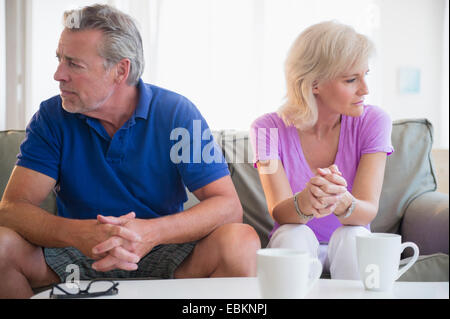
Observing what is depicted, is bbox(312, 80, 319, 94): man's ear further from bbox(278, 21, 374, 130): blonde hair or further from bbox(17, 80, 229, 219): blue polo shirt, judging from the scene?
bbox(17, 80, 229, 219): blue polo shirt

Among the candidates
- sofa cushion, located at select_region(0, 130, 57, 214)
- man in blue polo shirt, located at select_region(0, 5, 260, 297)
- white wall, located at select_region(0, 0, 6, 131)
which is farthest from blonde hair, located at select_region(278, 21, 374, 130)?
white wall, located at select_region(0, 0, 6, 131)

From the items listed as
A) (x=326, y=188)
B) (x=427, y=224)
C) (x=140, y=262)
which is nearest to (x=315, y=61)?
(x=326, y=188)

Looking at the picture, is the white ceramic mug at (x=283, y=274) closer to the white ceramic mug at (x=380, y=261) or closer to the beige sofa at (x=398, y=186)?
the white ceramic mug at (x=380, y=261)

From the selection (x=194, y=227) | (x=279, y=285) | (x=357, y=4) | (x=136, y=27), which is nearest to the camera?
(x=279, y=285)

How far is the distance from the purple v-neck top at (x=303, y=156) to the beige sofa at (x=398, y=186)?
0.25 m

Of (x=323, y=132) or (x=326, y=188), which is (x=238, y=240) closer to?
(x=326, y=188)

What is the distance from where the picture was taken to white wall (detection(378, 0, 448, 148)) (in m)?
2.87

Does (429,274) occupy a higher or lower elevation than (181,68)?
lower

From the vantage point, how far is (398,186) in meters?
1.64

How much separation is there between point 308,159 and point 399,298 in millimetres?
715

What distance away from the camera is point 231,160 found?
5.53 feet

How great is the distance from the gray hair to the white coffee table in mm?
686

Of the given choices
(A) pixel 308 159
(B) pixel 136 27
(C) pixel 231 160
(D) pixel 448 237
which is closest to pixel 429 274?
(D) pixel 448 237
